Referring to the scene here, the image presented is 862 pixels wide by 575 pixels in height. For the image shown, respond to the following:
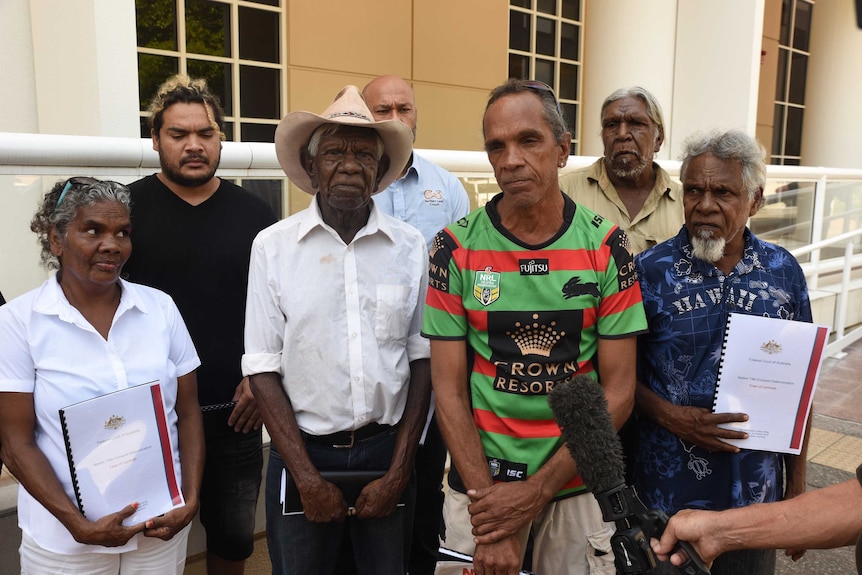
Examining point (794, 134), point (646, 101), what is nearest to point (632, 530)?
point (646, 101)

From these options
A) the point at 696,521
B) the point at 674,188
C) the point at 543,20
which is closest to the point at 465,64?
the point at 543,20

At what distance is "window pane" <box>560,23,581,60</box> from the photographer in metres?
10.4

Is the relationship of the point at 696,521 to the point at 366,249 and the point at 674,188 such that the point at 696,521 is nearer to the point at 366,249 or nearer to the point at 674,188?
the point at 366,249

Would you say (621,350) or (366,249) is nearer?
(621,350)

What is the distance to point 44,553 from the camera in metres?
2.23

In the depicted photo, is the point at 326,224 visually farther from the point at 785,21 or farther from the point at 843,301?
the point at 785,21

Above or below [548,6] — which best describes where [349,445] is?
below

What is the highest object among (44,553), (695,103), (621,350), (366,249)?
(695,103)

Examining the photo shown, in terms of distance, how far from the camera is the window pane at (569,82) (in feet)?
34.9

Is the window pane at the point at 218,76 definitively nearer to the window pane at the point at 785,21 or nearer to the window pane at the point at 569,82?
the window pane at the point at 569,82

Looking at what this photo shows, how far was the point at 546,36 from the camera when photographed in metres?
10.3

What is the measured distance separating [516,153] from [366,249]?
2.01 ft

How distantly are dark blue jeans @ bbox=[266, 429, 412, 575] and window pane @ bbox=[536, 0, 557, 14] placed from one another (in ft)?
30.0

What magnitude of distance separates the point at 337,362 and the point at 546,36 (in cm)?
907
